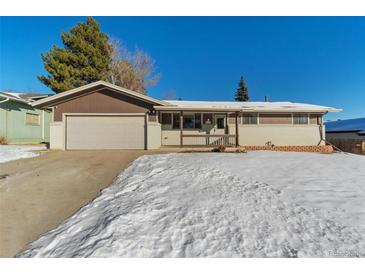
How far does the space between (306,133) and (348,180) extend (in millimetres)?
9677

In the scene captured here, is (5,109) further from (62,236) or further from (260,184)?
(260,184)

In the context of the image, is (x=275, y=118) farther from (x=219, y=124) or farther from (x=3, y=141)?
(x=3, y=141)

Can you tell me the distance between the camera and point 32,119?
15320 mm

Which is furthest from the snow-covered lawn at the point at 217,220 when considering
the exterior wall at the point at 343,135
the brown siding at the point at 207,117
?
the exterior wall at the point at 343,135

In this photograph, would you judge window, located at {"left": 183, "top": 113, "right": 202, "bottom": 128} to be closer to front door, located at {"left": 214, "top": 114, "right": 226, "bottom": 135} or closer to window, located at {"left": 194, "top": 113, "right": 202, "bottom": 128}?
window, located at {"left": 194, "top": 113, "right": 202, "bottom": 128}

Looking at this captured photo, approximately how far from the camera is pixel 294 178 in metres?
5.13

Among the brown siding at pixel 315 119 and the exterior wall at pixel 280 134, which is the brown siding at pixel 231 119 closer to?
the exterior wall at pixel 280 134

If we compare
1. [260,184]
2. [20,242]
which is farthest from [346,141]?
[20,242]

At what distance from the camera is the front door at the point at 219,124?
1353 centimetres

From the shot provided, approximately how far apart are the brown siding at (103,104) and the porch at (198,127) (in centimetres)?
201

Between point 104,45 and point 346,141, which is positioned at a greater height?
point 104,45

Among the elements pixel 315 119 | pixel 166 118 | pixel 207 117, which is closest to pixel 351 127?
pixel 315 119

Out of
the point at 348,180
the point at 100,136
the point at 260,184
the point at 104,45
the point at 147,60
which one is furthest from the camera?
the point at 147,60

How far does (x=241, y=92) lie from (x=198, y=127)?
28.2 m
